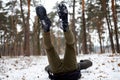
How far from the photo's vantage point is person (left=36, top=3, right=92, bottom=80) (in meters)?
5.20

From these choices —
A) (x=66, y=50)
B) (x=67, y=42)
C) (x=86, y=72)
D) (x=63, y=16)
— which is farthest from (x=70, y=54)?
(x=86, y=72)

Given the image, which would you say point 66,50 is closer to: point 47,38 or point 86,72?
point 47,38

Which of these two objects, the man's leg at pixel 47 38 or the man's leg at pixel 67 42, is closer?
the man's leg at pixel 67 42

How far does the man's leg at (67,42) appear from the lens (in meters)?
5.10

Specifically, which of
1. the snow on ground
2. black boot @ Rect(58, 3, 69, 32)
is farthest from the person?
the snow on ground

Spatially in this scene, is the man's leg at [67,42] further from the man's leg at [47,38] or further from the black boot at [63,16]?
the man's leg at [47,38]

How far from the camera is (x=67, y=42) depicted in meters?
5.25

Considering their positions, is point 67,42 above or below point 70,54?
above

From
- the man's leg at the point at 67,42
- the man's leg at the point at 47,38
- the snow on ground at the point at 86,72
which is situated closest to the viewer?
the man's leg at the point at 67,42

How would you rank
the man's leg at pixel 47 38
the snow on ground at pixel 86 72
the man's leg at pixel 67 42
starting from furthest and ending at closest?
1. the snow on ground at pixel 86 72
2. the man's leg at pixel 47 38
3. the man's leg at pixel 67 42

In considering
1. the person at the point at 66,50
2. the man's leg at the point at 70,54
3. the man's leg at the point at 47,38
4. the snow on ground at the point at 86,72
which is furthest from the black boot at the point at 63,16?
the snow on ground at the point at 86,72

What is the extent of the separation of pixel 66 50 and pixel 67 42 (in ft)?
1.07

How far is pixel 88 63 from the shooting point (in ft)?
29.4

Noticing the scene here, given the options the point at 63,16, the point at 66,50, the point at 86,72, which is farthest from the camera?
the point at 86,72
